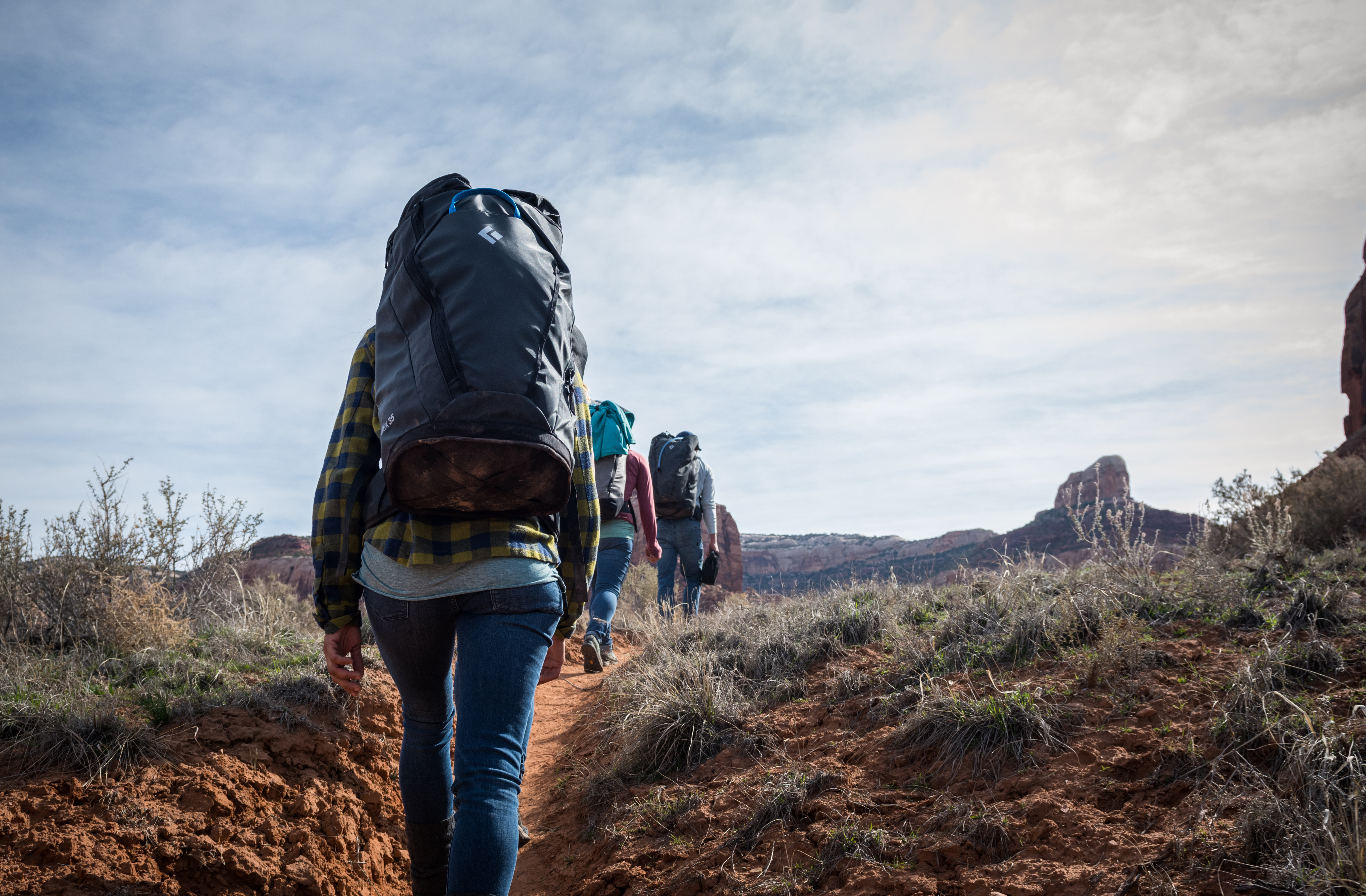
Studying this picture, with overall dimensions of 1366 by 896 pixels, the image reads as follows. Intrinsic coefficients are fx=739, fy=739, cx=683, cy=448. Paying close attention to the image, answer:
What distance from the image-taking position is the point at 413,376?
152 centimetres

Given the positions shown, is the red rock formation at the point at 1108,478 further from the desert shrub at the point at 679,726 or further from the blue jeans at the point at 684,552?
the desert shrub at the point at 679,726

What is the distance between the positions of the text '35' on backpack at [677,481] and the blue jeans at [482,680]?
489 centimetres

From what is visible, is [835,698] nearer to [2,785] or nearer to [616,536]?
[616,536]

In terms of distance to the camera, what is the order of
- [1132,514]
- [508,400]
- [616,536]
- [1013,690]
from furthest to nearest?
[616,536] < [1132,514] < [1013,690] < [508,400]

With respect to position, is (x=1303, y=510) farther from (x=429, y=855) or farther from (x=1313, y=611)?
(x=429, y=855)

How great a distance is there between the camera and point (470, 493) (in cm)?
150

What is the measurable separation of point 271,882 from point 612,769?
1300 mm

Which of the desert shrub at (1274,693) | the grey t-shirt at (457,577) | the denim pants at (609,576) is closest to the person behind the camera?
the grey t-shirt at (457,577)

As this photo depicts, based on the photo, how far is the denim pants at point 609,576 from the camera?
5070mm

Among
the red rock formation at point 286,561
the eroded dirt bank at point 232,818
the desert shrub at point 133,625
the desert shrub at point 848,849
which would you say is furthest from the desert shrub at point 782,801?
the red rock formation at point 286,561

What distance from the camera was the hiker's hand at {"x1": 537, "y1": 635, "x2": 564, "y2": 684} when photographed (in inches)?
77.7

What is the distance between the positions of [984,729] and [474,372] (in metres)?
2.12

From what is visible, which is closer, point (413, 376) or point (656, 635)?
point (413, 376)

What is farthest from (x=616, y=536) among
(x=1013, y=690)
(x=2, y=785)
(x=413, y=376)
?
(x=413, y=376)
